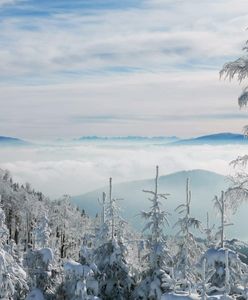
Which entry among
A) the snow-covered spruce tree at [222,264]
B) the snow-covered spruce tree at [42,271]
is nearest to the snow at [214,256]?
the snow-covered spruce tree at [222,264]

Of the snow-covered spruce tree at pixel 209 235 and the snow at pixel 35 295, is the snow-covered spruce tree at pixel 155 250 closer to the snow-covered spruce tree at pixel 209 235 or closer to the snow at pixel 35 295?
the snow-covered spruce tree at pixel 209 235

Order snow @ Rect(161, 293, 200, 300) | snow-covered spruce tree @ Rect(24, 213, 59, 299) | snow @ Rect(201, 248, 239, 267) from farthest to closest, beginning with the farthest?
snow-covered spruce tree @ Rect(24, 213, 59, 299)
snow @ Rect(201, 248, 239, 267)
snow @ Rect(161, 293, 200, 300)

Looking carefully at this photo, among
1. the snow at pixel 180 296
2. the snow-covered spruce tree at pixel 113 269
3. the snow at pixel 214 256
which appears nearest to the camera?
the snow at pixel 180 296

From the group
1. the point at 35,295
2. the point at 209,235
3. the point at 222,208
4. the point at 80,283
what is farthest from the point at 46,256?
the point at 222,208

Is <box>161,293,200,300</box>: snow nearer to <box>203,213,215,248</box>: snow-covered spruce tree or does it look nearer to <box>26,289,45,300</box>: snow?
<box>203,213,215,248</box>: snow-covered spruce tree

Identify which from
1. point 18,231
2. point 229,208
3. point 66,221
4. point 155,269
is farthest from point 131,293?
point 18,231

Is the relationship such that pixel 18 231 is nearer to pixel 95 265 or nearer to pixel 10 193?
pixel 10 193

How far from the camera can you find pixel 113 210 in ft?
121

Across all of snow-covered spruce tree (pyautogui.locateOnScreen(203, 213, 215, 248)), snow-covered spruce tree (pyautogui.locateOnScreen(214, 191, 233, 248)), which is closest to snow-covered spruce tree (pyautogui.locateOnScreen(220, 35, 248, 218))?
snow-covered spruce tree (pyautogui.locateOnScreen(214, 191, 233, 248))

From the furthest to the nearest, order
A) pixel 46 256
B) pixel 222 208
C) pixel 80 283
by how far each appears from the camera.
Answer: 1. pixel 46 256
2. pixel 80 283
3. pixel 222 208

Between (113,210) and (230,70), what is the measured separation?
19927 mm

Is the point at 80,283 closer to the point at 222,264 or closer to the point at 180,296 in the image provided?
the point at 222,264

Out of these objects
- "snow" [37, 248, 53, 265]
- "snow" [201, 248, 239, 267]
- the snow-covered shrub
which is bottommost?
the snow-covered shrub

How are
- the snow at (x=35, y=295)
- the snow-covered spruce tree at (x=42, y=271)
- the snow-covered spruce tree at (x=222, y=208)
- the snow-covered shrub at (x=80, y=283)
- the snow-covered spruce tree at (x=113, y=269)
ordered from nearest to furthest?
the snow-covered spruce tree at (x=222, y=208) → the snow-covered shrub at (x=80, y=283) → the snow-covered spruce tree at (x=113, y=269) → the snow at (x=35, y=295) → the snow-covered spruce tree at (x=42, y=271)
